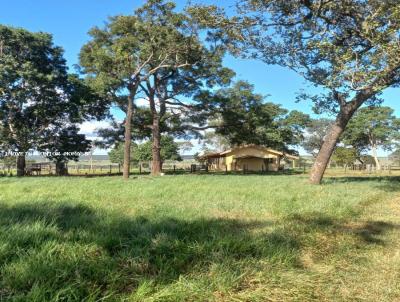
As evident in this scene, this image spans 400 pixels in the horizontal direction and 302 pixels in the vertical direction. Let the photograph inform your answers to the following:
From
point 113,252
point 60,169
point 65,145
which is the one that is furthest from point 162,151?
point 113,252

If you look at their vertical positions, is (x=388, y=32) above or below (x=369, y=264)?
above

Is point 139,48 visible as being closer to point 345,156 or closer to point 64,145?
point 64,145

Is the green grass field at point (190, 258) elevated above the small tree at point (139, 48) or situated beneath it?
situated beneath

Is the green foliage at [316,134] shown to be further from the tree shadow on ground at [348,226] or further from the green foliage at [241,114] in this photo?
the tree shadow on ground at [348,226]

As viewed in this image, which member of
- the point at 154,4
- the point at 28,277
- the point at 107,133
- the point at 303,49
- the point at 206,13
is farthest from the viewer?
the point at 107,133

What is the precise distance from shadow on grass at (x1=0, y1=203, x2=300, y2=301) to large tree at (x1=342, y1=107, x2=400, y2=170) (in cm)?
5479

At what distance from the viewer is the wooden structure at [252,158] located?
48781 mm

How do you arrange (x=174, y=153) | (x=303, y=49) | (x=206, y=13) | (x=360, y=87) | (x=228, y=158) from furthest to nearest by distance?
(x=174, y=153) → (x=228, y=158) → (x=303, y=49) → (x=206, y=13) → (x=360, y=87)

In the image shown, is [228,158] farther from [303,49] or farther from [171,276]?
[171,276]

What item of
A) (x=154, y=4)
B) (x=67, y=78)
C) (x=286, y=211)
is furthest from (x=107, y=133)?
(x=286, y=211)

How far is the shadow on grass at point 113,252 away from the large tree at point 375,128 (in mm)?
54786

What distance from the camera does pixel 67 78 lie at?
31500 millimetres

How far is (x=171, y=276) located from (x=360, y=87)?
1142cm

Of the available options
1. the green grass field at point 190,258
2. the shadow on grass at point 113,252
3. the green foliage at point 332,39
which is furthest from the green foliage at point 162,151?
the shadow on grass at point 113,252
